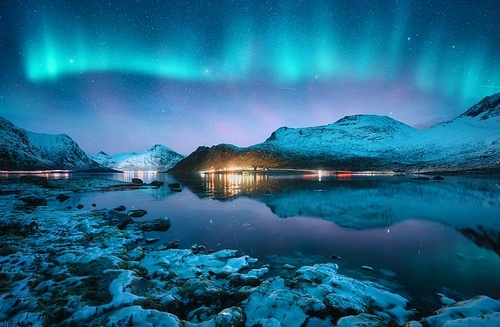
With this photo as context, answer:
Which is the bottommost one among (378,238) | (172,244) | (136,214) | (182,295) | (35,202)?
(378,238)

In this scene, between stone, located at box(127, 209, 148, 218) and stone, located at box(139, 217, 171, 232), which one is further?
stone, located at box(127, 209, 148, 218)

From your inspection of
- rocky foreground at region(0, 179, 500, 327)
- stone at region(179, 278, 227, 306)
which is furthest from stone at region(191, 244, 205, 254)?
stone at region(179, 278, 227, 306)

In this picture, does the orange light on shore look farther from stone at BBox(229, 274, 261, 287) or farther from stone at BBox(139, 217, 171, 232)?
stone at BBox(229, 274, 261, 287)

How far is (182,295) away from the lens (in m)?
8.49

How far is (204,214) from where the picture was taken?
25141 millimetres

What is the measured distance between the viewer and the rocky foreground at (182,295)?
6.57 meters

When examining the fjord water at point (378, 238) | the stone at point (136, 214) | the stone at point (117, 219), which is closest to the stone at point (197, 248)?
the fjord water at point (378, 238)

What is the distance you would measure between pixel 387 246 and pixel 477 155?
17050cm

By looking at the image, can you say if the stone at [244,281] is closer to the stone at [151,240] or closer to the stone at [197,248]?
the stone at [197,248]

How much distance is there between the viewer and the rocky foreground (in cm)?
657

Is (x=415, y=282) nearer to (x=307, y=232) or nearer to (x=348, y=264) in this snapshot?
(x=348, y=264)

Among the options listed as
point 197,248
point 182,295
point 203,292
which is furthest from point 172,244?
point 203,292

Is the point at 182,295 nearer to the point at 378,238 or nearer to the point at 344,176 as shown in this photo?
the point at 378,238

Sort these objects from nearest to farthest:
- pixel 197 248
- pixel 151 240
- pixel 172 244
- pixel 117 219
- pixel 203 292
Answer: pixel 203 292 → pixel 197 248 → pixel 172 244 → pixel 151 240 → pixel 117 219
